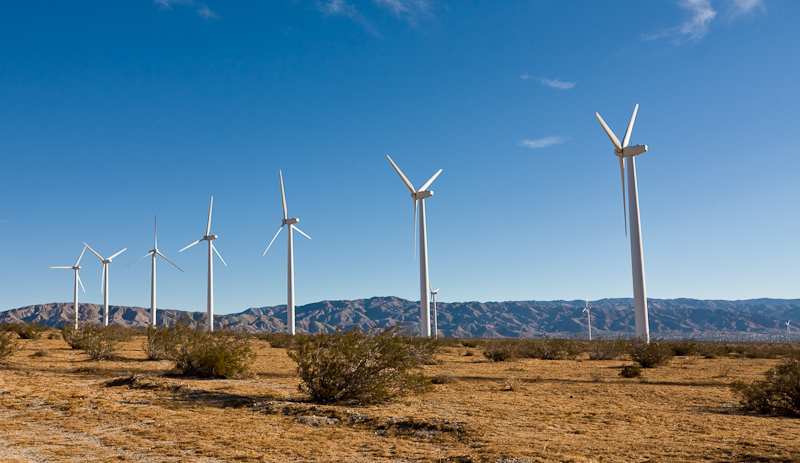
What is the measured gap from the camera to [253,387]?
68.2 ft

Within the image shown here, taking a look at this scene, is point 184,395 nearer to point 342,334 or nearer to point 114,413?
point 114,413

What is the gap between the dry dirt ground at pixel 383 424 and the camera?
10883mm

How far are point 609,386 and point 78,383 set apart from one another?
1945 cm

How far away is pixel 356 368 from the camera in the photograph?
16984 millimetres

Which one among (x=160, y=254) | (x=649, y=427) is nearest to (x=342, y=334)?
(x=649, y=427)

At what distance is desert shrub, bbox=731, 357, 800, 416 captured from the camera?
1533cm

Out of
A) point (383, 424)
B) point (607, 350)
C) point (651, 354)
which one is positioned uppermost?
point (383, 424)

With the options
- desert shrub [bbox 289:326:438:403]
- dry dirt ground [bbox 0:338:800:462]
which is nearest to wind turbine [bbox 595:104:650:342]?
dry dirt ground [bbox 0:338:800:462]

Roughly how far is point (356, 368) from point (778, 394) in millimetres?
11239

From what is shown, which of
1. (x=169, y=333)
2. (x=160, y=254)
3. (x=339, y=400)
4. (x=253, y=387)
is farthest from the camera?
(x=160, y=254)

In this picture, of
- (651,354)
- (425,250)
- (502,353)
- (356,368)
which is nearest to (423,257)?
(425,250)

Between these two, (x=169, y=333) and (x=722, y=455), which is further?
(x=169, y=333)

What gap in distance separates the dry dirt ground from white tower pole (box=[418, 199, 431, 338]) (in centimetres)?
2522

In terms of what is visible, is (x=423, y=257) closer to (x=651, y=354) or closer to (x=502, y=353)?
(x=502, y=353)
